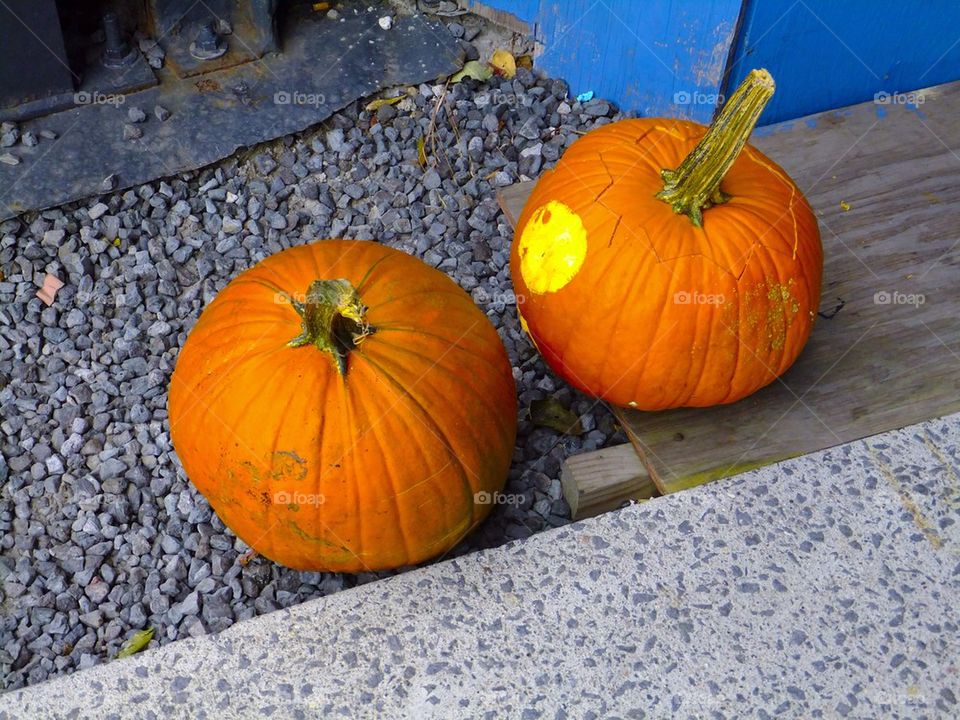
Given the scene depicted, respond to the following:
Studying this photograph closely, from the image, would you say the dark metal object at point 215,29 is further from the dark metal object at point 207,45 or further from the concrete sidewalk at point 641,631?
the concrete sidewalk at point 641,631

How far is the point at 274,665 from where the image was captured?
1.88m

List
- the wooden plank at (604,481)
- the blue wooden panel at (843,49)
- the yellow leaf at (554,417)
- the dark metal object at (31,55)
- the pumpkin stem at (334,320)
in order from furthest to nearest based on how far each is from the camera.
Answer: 1. the dark metal object at (31,55)
2. the blue wooden panel at (843,49)
3. the yellow leaf at (554,417)
4. the wooden plank at (604,481)
5. the pumpkin stem at (334,320)

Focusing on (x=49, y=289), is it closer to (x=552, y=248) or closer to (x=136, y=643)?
(x=136, y=643)

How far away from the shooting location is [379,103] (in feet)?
10.9

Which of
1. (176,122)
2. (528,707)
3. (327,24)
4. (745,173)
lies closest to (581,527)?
(528,707)

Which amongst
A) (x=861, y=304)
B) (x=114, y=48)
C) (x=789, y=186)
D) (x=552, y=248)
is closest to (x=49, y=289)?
(x=114, y=48)

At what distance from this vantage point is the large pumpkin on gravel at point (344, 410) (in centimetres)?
192

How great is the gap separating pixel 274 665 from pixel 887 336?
162cm

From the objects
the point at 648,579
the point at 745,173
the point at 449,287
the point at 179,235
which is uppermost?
the point at 745,173

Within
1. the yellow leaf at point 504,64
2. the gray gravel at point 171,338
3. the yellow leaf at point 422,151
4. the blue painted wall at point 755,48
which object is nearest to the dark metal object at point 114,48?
the gray gravel at point 171,338

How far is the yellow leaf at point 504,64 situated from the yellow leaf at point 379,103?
36 centimetres

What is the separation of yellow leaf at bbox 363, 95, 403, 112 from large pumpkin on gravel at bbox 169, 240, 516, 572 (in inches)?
50.7

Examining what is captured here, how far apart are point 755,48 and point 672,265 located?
3.38ft

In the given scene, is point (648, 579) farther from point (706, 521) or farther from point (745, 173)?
point (745, 173)
